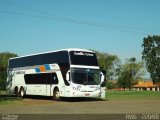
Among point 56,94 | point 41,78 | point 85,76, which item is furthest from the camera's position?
point 41,78

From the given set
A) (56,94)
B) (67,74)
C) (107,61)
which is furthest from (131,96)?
(107,61)

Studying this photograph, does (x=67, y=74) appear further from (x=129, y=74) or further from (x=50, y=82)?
(x=129, y=74)

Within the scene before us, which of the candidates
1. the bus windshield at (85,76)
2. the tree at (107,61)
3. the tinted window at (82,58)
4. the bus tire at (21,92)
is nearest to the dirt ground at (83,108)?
the bus windshield at (85,76)

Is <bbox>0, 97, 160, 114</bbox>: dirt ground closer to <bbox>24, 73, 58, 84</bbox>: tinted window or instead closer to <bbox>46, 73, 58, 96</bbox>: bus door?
<bbox>46, 73, 58, 96</bbox>: bus door

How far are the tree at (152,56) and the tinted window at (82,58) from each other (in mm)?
62030

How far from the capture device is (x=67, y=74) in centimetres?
2934

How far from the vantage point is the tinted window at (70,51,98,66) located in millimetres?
29781

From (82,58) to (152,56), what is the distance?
68558mm

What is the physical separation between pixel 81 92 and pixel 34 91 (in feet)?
23.1

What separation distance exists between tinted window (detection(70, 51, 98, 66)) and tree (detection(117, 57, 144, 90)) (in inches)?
3659

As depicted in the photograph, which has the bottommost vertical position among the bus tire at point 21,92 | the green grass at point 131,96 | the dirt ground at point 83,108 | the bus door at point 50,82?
the dirt ground at point 83,108

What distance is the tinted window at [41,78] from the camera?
104 feet

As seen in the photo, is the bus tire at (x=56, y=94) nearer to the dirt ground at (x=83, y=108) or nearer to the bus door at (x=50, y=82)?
the bus door at (x=50, y=82)

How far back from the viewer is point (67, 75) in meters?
29.4
